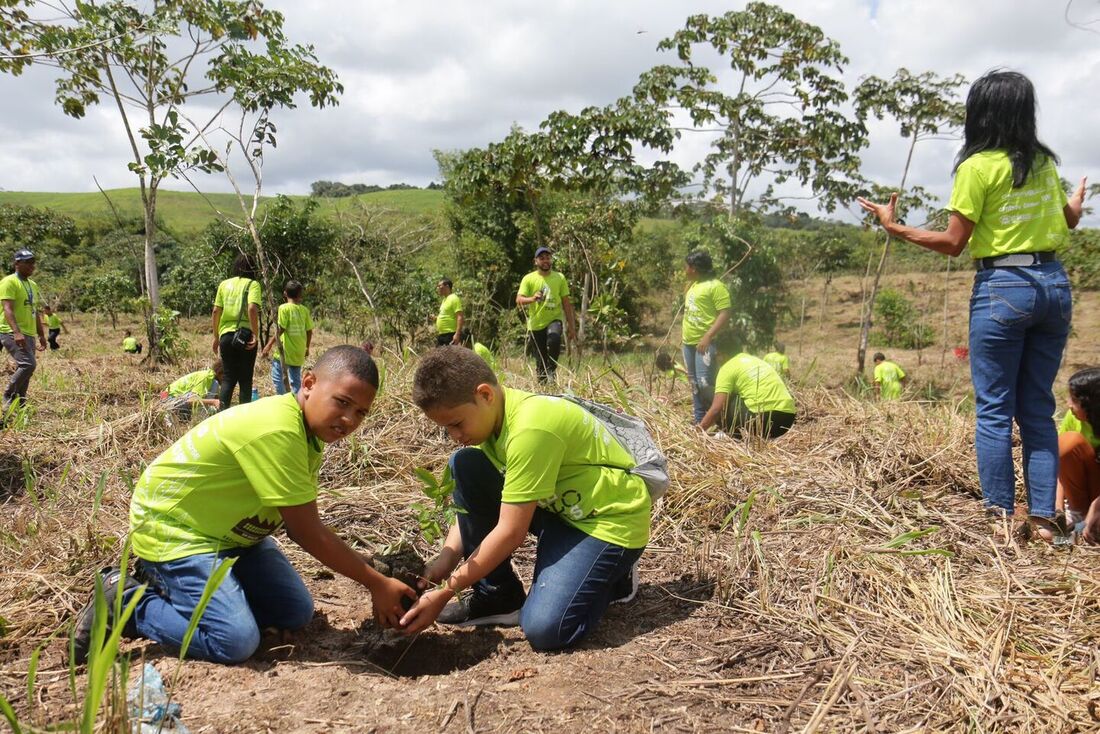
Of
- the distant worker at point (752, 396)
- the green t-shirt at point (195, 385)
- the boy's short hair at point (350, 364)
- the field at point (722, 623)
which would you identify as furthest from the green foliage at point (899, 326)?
the boy's short hair at point (350, 364)

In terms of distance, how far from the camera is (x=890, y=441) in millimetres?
3434

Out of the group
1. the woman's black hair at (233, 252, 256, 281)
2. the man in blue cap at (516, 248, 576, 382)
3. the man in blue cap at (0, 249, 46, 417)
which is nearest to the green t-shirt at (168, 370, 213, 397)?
the woman's black hair at (233, 252, 256, 281)

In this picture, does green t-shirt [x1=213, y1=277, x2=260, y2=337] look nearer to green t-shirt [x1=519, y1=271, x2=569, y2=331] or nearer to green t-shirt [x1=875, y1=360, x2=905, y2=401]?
green t-shirt [x1=519, y1=271, x2=569, y2=331]

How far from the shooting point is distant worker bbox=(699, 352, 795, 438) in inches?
179

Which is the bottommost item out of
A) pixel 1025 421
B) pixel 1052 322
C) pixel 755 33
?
pixel 1025 421

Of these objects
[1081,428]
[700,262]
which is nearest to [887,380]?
[700,262]

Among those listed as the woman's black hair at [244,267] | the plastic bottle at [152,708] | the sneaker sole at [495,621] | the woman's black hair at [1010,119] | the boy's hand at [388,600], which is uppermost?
the woman's black hair at [1010,119]

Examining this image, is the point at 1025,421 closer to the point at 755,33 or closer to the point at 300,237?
the point at 755,33

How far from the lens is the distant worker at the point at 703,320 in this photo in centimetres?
537

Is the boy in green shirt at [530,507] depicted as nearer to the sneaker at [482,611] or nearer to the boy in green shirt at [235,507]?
the sneaker at [482,611]

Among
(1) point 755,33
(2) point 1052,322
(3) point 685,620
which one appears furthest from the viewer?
(1) point 755,33

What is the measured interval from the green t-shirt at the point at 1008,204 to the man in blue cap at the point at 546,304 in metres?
4.20

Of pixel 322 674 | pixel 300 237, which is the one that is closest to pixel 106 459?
pixel 322 674

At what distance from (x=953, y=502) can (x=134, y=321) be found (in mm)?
21361
